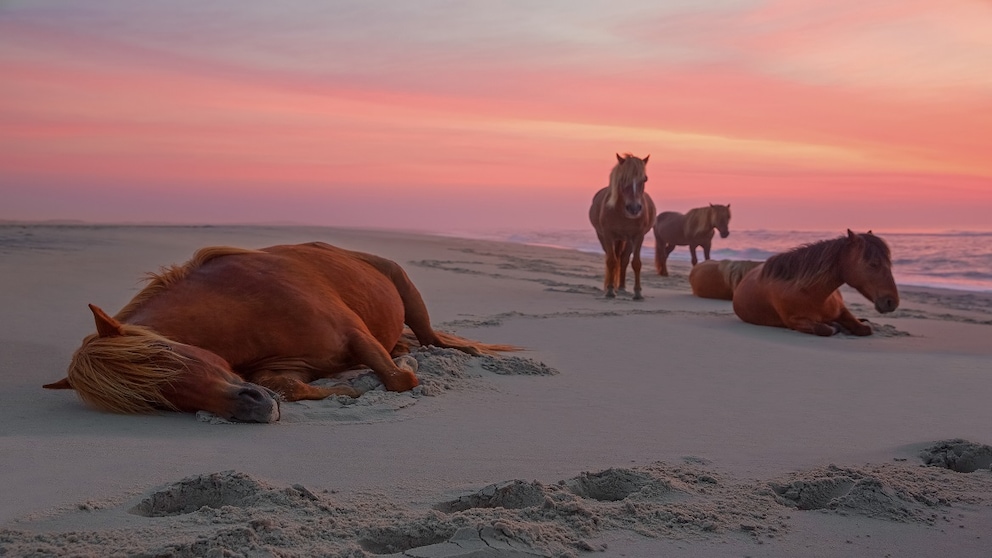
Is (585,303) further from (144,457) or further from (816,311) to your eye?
(144,457)

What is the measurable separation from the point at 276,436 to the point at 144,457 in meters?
0.57

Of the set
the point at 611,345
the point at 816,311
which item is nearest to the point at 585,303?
the point at 816,311

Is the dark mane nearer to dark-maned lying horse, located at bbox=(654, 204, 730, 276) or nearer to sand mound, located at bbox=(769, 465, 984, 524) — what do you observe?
sand mound, located at bbox=(769, 465, 984, 524)

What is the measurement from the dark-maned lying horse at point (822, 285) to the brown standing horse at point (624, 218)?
9.81 feet

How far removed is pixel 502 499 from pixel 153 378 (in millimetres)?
1838

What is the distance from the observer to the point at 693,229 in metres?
19.0

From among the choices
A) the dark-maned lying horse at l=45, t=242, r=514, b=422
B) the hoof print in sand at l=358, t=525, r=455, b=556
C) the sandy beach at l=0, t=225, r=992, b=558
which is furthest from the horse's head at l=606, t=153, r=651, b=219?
the hoof print in sand at l=358, t=525, r=455, b=556

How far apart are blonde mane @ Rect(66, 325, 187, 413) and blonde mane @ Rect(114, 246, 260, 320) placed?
425 mm

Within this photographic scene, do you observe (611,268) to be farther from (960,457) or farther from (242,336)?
(960,457)

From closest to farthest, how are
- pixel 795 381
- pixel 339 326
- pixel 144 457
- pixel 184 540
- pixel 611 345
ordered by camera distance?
pixel 184 540 → pixel 144 457 → pixel 339 326 → pixel 795 381 → pixel 611 345

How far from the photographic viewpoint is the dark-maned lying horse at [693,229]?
1872 cm

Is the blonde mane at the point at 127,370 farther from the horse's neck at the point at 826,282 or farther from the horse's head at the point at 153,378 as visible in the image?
the horse's neck at the point at 826,282

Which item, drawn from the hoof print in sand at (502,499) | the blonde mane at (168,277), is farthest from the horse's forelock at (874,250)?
the hoof print in sand at (502,499)

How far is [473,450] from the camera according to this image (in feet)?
11.6
